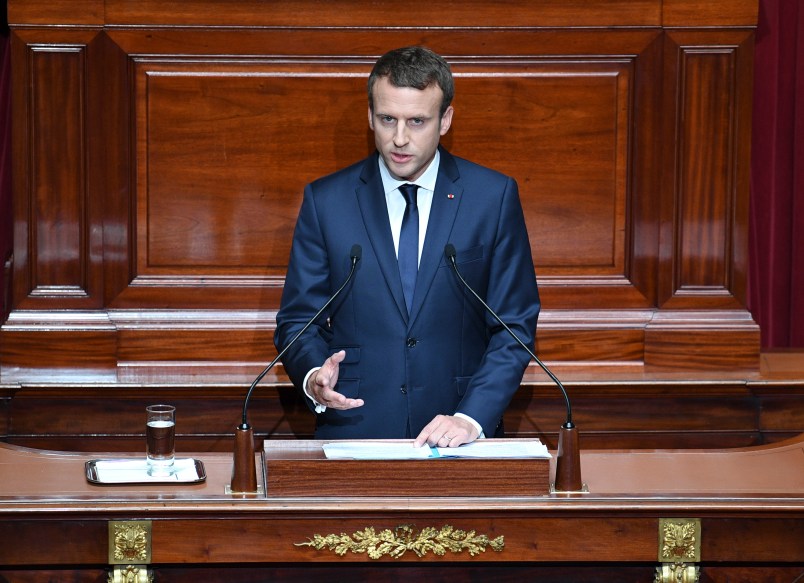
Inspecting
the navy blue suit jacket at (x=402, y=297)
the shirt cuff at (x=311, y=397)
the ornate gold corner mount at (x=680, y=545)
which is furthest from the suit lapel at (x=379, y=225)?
the ornate gold corner mount at (x=680, y=545)

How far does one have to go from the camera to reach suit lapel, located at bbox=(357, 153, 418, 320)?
295 centimetres

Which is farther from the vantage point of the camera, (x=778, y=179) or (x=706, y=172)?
(x=778, y=179)

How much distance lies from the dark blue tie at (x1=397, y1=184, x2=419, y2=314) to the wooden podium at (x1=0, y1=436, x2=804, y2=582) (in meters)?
0.63

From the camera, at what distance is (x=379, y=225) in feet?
9.78

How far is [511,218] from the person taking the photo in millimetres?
3018

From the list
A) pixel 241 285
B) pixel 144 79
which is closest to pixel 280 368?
pixel 241 285

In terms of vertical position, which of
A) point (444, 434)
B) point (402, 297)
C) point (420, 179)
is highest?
point (420, 179)

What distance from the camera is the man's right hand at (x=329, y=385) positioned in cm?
251

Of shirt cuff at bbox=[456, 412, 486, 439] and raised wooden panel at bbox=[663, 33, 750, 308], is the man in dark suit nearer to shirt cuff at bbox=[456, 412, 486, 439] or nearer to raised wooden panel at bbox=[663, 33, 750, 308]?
shirt cuff at bbox=[456, 412, 486, 439]

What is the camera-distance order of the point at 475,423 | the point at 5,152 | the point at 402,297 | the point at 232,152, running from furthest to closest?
the point at 5,152, the point at 232,152, the point at 402,297, the point at 475,423

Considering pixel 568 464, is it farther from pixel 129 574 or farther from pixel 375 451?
pixel 129 574

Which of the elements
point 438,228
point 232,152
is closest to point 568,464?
point 438,228

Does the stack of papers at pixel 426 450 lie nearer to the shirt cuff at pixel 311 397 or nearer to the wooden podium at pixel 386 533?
the wooden podium at pixel 386 533

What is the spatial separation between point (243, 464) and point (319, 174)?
149cm
